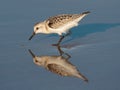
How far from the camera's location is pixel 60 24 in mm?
9258

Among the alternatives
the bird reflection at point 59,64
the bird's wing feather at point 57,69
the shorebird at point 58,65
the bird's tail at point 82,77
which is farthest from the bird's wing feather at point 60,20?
the bird's tail at point 82,77

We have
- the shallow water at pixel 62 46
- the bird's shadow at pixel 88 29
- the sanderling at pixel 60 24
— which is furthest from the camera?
the bird's shadow at pixel 88 29

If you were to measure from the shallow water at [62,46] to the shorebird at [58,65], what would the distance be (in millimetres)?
91

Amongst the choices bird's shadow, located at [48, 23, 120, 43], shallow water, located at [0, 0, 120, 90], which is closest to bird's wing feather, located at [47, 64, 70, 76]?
shallow water, located at [0, 0, 120, 90]

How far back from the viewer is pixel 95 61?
7.99 meters

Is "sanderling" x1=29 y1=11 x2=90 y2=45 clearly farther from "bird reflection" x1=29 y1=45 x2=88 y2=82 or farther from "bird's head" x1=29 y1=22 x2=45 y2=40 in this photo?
"bird reflection" x1=29 y1=45 x2=88 y2=82

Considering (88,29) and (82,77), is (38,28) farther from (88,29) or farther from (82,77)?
(82,77)

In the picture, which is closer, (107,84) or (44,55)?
(107,84)

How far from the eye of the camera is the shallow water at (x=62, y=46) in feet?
23.3

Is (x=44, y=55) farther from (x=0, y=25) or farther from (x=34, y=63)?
(x=0, y=25)

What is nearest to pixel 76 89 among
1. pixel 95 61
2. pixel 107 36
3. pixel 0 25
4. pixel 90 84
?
pixel 90 84

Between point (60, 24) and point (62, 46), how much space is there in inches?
21.6

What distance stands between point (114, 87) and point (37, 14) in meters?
4.11

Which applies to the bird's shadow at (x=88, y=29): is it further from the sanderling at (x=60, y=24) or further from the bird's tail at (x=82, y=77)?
the bird's tail at (x=82, y=77)
